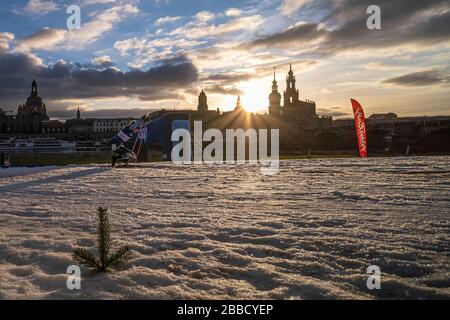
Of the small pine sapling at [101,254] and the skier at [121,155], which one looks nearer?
the small pine sapling at [101,254]

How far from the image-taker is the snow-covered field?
3479 millimetres

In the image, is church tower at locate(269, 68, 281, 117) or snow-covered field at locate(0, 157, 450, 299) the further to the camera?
church tower at locate(269, 68, 281, 117)

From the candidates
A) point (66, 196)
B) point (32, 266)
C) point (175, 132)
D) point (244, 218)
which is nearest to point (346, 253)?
point (244, 218)

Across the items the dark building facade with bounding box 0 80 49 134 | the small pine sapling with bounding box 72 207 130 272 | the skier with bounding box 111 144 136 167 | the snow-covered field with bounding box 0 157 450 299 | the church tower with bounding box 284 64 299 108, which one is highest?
the church tower with bounding box 284 64 299 108

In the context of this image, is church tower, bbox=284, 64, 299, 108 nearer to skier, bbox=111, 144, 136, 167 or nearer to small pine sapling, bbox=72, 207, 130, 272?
skier, bbox=111, 144, 136, 167

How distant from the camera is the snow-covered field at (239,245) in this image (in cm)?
348

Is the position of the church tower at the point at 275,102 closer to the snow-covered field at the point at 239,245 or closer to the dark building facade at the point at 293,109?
the dark building facade at the point at 293,109

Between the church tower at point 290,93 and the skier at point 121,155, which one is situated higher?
the church tower at point 290,93

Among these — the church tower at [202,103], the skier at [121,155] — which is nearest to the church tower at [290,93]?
the church tower at [202,103]

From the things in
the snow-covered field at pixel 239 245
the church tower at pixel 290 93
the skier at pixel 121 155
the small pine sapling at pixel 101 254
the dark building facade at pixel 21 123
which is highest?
the church tower at pixel 290 93

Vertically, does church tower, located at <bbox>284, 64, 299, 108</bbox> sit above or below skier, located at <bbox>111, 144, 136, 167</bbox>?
above

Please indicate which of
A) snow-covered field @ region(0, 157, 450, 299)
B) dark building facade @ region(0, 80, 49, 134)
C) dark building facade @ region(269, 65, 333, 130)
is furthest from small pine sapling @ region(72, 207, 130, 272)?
dark building facade @ region(0, 80, 49, 134)

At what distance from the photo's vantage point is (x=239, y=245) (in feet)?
16.1
